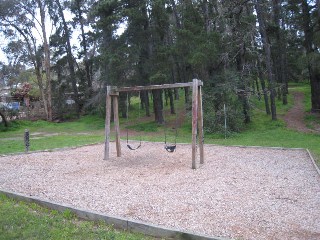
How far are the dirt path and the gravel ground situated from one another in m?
6.44

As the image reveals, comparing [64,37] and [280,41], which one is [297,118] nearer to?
[280,41]

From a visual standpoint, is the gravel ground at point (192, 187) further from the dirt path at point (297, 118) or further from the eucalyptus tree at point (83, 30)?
the eucalyptus tree at point (83, 30)

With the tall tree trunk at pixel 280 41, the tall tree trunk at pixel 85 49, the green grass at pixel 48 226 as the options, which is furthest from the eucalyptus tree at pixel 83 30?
the green grass at pixel 48 226

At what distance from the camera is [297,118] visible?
18.1 metres

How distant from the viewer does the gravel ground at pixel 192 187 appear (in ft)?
13.5

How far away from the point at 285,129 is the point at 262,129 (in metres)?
1.07

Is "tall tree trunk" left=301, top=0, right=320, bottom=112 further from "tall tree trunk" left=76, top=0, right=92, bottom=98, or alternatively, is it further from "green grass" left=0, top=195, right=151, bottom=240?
"tall tree trunk" left=76, top=0, right=92, bottom=98

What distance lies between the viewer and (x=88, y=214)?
4.47 m

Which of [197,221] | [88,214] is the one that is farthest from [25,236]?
[197,221]

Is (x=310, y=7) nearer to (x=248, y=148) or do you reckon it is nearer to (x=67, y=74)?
(x=248, y=148)

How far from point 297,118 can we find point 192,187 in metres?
14.2

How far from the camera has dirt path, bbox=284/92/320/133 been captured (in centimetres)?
1537

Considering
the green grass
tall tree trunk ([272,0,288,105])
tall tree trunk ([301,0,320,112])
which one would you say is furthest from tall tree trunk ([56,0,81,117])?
the green grass

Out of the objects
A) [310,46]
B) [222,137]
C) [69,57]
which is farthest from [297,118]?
[69,57]
